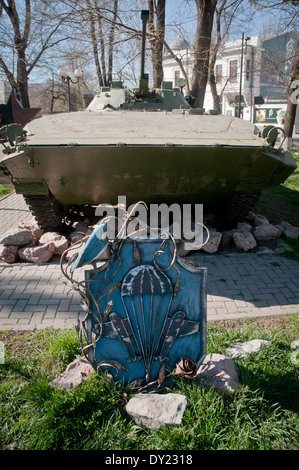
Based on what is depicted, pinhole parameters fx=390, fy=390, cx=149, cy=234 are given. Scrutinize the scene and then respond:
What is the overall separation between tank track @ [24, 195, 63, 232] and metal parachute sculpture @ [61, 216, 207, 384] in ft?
8.58

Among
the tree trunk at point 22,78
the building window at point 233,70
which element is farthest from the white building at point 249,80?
the tree trunk at point 22,78

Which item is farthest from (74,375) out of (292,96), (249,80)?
(249,80)

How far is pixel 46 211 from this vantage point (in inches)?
186

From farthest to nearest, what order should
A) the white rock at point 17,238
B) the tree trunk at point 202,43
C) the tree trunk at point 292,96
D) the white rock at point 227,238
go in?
1. the tree trunk at point 202,43
2. the tree trunk at point 292,96
3. the white rock at point 227,238
4. the white rock at point 17,238

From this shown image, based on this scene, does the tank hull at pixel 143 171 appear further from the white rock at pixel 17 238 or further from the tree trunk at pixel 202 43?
the tree trunk at pixel 202 43

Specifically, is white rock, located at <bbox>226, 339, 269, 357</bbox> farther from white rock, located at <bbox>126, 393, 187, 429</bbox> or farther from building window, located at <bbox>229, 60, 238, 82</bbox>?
building window, located at <bbox>229, 60, 238, 82</bbox>

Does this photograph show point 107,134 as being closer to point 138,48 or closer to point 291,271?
point 291,271

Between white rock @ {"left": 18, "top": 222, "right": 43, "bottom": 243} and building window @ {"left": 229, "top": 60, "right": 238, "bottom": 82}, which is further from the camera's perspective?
building window @ {"left": 229, "top": 60, "right": 238, "bottom": 82}

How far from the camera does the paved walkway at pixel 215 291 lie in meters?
Answer: 3.40

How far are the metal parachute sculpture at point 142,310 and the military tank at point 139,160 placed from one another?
199 cm

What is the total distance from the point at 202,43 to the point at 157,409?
11.7m

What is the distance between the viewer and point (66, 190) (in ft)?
14.7

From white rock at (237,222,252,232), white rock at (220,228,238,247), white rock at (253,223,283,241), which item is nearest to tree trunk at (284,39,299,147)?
white rock at (253,223,283,241)

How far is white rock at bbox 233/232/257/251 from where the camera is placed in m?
4.88
